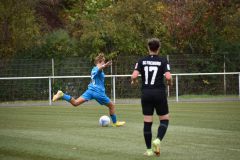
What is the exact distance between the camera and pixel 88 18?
38.9 metres

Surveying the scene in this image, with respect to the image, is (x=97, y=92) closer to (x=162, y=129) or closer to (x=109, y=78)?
(x=162, y=129)

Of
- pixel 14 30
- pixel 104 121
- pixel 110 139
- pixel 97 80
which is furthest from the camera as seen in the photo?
Result: pixel 14 30

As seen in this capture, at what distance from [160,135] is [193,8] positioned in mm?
26285

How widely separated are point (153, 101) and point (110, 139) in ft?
9.32

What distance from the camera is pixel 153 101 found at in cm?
1120

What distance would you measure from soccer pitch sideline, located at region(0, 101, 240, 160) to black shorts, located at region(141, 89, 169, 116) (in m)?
0.78

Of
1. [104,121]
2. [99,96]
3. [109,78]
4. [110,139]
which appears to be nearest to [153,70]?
[110,139]

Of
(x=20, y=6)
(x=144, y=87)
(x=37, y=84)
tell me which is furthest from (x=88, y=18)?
(x=144, y=87)

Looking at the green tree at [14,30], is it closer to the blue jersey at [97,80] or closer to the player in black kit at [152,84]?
the blue jersey at [97,80]

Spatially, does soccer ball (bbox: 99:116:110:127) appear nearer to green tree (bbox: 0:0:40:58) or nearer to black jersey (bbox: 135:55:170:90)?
black jersey (bbox: 135:55:170:90)

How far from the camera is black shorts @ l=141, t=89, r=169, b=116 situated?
11188mm

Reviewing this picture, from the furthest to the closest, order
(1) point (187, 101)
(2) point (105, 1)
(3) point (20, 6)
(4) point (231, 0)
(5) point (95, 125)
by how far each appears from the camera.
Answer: (2) point (105, 1) < (4) point (231, 0) < (3) point (20, 6) < (1) point (187, 101) < (5) point (95, 125)

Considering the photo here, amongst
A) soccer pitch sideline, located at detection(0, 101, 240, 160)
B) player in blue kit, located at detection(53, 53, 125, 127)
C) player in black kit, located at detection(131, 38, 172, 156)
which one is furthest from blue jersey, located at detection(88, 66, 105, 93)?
player in black kit, located at detection(131, 38, 172, 156)

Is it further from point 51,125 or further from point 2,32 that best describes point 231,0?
point 51,125
